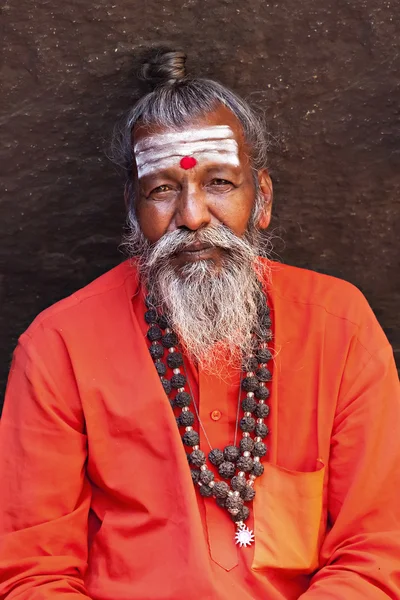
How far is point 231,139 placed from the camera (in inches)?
114

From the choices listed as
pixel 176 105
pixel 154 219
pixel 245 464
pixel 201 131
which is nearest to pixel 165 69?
pixel 176 105

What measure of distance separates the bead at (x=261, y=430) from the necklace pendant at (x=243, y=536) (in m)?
0.28

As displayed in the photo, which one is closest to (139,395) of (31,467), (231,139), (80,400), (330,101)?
(80,400)

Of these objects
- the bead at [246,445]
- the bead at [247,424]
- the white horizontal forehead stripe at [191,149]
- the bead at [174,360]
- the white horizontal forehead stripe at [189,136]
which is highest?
the white horizontal forehead stripe at [189,136]

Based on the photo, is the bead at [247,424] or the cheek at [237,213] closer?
the bead at [247,424]

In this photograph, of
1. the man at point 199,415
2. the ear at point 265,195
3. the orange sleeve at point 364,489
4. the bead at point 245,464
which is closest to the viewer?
the orange sleeve at point 364,489

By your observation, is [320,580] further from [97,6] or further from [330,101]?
[97,6]

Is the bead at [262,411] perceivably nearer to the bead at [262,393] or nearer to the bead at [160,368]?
the bead at [262,393]

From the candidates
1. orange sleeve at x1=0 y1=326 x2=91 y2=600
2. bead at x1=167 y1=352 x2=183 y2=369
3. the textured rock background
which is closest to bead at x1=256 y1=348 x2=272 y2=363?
bead at x1=167 y1=352 x2=183 y2=369

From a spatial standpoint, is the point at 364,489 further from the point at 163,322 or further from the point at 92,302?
the point at 92,302

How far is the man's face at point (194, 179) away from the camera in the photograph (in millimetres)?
2840

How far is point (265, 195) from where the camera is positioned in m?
3.16

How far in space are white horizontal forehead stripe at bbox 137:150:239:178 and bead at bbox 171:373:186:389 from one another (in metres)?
0.67

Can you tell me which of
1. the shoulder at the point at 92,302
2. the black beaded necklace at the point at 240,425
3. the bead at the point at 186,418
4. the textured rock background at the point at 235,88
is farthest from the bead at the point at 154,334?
the textured rock background at the point at 235,88
